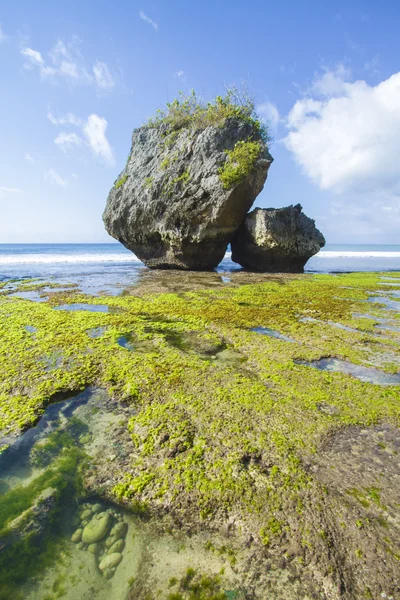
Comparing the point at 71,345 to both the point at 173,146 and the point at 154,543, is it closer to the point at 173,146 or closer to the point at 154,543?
the point at 154,543

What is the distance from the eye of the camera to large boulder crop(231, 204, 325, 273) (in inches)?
742

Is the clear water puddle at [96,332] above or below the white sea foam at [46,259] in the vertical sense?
above

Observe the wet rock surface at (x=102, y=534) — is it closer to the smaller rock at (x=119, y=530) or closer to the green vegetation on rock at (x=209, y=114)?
the smaller rock at (x=119, y=530)

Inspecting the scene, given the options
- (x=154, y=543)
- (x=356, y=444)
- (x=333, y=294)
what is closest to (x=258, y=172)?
(x=333, y=294)

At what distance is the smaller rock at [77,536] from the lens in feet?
7.29

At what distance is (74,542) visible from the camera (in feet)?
7.25

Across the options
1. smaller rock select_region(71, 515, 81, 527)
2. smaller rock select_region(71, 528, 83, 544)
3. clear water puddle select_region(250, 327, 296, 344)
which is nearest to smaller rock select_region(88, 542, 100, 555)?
smaller rock select_region(71, 528, 83, 544)

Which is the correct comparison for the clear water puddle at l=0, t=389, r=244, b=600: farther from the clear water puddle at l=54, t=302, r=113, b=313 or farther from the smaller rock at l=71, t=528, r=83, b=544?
the clear water puddle at l=54, t=302, r=113, b=313

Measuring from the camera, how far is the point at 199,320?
751 cm

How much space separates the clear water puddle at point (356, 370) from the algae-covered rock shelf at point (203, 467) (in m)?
0.03

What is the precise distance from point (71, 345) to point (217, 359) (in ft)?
8.78

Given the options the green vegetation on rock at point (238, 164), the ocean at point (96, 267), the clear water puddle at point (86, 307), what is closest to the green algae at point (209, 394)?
the clear water puddle at point (86, 307)

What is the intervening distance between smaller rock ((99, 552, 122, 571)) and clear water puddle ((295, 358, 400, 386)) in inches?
144

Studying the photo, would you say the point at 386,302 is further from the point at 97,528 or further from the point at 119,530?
the point at 97,528
